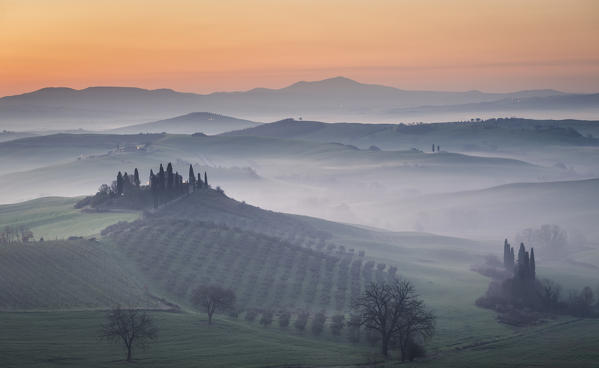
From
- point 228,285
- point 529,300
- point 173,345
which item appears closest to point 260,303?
point 228,285

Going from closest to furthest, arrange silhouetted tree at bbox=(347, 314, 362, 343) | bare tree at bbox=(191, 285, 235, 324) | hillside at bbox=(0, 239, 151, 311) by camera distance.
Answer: silhouetted tree at bbox=(347, 314, 362, 343), hillside at bbox=(0, 239, 151, 311), bare tree at bbox=(191, 285, 235, 324)

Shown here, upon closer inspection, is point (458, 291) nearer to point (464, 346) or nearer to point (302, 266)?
point (302, 266)

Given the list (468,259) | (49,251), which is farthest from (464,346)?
(468,259)

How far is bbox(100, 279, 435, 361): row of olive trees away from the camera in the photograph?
89.3 metres

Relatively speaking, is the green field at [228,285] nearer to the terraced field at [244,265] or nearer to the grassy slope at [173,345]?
the grassy slope at [173,345]

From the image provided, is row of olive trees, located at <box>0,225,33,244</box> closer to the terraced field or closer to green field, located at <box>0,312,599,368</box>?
the terraced field

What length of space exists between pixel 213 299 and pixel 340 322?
60.3 ft

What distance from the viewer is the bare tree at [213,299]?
4314 inches

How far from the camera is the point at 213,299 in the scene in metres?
108

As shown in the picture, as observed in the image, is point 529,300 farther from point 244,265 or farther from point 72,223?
point 72,223

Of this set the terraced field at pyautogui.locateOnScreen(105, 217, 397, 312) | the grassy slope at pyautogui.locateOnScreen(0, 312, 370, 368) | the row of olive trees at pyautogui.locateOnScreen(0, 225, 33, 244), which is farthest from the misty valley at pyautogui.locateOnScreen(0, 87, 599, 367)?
the row of olive trees at pyautogui.locateOnScreen(0, 225, 33, 244)

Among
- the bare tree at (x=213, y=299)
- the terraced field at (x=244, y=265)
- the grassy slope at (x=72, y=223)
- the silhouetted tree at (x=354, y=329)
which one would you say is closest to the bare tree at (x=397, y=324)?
the silhouetted tree at (x=354, y=329)

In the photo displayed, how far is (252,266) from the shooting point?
482ft

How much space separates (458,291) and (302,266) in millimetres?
30541
